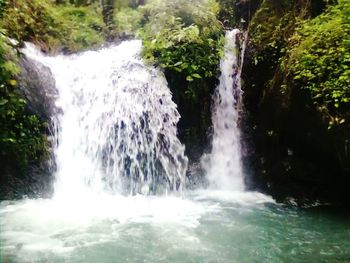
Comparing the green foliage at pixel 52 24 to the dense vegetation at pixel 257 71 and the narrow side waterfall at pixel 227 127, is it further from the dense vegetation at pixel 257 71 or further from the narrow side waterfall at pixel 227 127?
the narrow side waterfall at pixel 227 127

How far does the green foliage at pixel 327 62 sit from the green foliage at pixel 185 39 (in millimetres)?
1702

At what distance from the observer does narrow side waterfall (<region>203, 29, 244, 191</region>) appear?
26.9ft

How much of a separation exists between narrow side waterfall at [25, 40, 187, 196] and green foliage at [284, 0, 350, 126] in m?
2.40

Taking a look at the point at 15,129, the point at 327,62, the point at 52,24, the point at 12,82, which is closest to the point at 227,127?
the point at 327,62

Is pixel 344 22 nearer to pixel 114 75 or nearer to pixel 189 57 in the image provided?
pixel 189 57

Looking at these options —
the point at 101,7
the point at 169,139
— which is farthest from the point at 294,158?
the point at 101,7

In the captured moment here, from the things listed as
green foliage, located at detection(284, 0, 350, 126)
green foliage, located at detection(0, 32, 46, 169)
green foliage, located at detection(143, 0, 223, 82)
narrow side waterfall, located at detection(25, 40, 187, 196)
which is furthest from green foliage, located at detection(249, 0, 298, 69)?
green foliage, located at detection(0, 32, 46, 169)

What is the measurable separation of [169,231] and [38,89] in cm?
376

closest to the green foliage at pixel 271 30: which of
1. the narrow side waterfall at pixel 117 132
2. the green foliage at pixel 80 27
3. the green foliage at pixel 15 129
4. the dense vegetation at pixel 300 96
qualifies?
the dense vegetation at pixel 300 96

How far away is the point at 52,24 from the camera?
9758 mm

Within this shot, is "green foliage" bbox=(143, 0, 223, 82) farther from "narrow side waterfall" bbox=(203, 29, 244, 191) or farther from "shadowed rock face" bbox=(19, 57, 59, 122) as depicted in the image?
"shadowed rock face" bbox=(19, 57, 59, 122)

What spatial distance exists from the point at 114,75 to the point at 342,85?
13.8 feet

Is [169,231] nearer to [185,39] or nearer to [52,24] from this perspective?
[185,39]

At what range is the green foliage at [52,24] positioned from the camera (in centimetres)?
869
